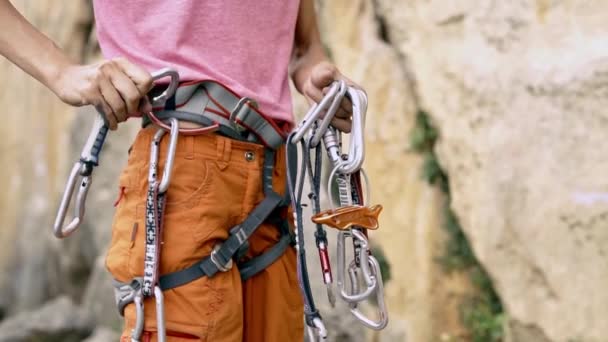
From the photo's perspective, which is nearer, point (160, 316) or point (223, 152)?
point (160, 316)

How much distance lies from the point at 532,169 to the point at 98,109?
7.22 ft

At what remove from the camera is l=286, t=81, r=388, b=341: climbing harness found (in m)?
1.38

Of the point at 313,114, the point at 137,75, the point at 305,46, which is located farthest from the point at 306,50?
the point at 137,75

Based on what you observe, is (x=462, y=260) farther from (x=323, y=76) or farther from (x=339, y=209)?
(x=339, y=209)

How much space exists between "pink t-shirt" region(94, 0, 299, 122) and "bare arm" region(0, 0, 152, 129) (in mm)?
113

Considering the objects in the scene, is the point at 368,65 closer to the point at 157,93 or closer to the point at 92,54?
the point at 157,93

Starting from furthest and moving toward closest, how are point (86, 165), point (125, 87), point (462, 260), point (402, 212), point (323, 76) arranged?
point (402, 212) < point (462, 260) < point (323, 76) < point (86, 165) < point (125, 87)

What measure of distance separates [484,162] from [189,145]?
7.03 feet

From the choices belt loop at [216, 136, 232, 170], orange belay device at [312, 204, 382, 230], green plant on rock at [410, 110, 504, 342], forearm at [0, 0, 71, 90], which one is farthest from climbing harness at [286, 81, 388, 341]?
green plant on rock at [410, 110, 504, 342]

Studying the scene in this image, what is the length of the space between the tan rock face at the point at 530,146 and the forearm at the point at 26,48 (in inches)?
86.0

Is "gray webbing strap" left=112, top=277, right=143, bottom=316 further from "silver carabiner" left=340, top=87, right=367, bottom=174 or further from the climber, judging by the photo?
"silver carabiner" left=340, top=87, right=367, bottom=174

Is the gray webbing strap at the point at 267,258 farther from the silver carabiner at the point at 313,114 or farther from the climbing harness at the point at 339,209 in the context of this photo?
the silver carabiner at the point at 313,114

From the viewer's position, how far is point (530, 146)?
3.18 metres

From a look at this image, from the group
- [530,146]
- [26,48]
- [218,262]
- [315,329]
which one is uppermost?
[530,146]
